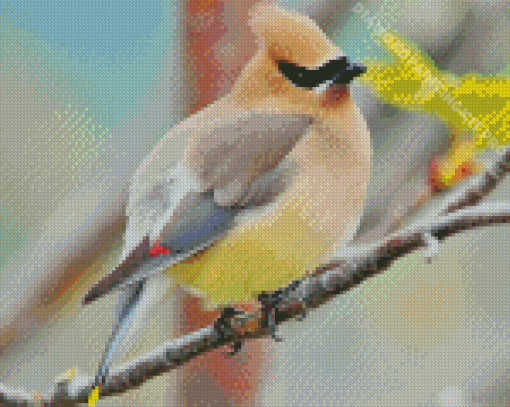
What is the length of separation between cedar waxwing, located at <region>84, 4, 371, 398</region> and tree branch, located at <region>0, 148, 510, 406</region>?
2.5 inches

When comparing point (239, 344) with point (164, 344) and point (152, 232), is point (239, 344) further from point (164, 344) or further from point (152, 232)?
point (152, 232)

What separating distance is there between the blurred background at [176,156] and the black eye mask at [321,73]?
0.05 m

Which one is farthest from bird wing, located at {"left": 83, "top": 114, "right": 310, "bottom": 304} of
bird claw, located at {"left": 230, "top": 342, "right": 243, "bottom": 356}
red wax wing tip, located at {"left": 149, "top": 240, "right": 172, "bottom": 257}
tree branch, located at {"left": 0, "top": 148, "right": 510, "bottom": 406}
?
bird claw, located at {"left": 230, "top": 342, "right": 243, "bottom": 356}

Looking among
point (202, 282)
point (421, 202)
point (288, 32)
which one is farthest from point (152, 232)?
point (421, 202)

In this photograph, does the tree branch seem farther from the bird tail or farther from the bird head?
the bird head

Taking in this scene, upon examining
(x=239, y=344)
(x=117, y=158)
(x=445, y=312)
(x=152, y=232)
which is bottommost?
(x=445, y=312)

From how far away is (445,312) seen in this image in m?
1.44

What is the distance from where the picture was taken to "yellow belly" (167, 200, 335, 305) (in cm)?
113

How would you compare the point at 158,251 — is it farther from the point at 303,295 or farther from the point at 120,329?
the point at 303,295

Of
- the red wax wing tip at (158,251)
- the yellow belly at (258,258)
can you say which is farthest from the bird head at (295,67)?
the red wax wing tip at (158,251)

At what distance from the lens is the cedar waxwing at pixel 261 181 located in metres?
1.13

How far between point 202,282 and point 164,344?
0.20m

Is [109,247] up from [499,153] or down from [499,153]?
up

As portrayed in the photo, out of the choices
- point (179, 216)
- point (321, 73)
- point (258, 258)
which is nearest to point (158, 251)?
point (179, 216)
